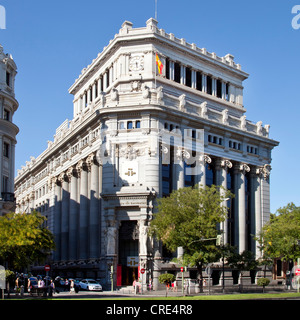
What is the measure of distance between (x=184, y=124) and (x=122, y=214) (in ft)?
52.9

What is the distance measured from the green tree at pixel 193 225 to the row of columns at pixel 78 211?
16.9 metres

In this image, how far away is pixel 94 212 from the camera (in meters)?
75.1

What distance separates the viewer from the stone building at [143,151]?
69062 millimetres

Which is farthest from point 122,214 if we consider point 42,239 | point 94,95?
point 94,95

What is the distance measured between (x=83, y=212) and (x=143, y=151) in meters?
16.6

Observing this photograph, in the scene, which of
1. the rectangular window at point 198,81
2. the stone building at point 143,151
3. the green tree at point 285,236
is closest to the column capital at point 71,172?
the stone building at point 143,151

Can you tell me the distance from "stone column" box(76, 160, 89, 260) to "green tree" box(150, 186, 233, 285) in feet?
68.3

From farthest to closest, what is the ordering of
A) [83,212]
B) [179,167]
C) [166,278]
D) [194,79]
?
[194,79] → [83,212] → [179,167] → [166,278]

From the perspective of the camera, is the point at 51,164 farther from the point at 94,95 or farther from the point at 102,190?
the point at 102,190

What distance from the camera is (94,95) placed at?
89188mm

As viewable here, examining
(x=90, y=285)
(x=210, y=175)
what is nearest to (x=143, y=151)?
(x=210, y=175)

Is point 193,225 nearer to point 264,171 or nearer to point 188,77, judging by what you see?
point 264,171

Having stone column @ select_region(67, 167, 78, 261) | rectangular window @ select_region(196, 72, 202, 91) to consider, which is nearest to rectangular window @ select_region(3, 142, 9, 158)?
stone column @ select_region(67, 167, 78, 261)

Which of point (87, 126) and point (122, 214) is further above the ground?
point (87, 126)
